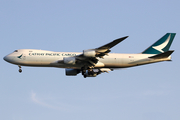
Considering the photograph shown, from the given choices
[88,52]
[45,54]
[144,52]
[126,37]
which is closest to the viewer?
[126,37]

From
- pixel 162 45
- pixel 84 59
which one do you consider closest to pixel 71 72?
pixel 84 59

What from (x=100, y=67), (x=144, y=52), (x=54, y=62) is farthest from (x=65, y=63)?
(x=144, y=52)

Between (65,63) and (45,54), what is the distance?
146 inches

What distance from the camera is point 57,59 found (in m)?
48.4

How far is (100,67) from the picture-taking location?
49375 mm

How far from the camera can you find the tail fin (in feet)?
172

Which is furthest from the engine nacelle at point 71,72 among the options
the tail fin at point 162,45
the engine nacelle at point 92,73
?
the tail fin at point 162,45

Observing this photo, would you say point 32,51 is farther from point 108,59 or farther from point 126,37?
point 126,37

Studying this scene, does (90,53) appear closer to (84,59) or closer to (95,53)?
(95,53)

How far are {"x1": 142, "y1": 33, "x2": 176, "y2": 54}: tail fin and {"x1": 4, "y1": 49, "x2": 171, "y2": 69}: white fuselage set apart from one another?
2.16 meters

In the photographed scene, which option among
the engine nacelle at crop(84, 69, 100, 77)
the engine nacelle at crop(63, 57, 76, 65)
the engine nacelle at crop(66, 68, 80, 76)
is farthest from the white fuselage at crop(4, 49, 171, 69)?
the engine nacelle at crop(66, 68, 80, 76)

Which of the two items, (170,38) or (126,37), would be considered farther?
(170,38)

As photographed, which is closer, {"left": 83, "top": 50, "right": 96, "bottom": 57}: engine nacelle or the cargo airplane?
{"left": 83, "top": 50, "right": 96, "bottom": 57}: engine nacelle

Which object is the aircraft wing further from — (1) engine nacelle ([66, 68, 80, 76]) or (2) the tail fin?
(2) the tail fin
